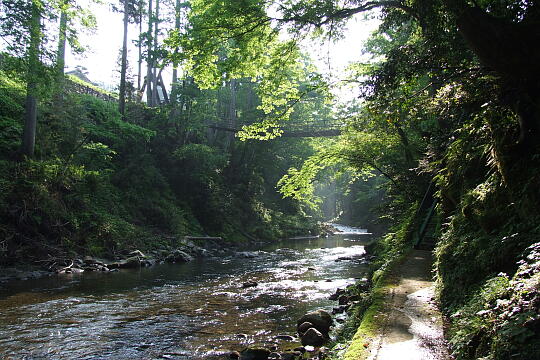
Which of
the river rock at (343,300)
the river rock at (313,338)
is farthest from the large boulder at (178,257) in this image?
the river rock at (313,338)

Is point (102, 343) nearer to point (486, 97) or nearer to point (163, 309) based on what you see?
point (163, 309)

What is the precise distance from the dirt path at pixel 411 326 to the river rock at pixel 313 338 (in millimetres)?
1227

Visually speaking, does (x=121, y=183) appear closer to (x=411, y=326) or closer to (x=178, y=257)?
(x=178, y=257)

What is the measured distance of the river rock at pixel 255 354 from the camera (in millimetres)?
5035

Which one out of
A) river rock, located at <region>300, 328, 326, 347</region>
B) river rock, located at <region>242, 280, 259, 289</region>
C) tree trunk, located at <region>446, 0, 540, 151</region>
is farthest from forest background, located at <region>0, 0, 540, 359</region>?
river rock, located at <region>242, 280, 259, 289</region>

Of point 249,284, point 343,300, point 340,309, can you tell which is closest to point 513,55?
point 340,309

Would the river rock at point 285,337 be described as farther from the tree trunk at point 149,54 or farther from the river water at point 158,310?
the tree trunk at point 149,54

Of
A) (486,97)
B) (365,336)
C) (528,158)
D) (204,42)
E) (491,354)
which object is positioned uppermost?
(204,42)

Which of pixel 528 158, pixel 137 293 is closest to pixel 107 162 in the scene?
pixel 137 293

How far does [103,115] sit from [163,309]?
15229 millimetres

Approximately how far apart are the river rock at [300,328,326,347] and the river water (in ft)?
0.86

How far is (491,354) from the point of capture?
2559 millimetres

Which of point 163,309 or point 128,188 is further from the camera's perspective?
point 128,188

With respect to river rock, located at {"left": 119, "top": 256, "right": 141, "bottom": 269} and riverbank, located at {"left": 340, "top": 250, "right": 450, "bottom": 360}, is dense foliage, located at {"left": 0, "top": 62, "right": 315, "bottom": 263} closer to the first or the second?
river rock, located at {"left": 119, "top": 256, "right": 141, "bottom": 269}
